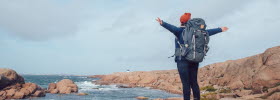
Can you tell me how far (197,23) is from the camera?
5.30 meters

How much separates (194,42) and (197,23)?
0.45m

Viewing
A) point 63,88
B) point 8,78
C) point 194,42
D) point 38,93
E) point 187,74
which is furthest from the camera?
point 63,88

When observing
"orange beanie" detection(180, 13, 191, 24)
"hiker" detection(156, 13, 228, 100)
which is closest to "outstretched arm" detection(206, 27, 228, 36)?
"hiker" detection(156, 13, 228, 100)

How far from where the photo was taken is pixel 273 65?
68.1ft

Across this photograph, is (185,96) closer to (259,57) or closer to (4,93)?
(259,57)

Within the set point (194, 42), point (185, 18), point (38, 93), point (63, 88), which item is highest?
point (185, 18)

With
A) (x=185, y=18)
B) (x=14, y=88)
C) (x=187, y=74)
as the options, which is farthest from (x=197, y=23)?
(x=14, y=88)

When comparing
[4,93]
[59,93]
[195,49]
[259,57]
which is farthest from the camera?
[59,93]

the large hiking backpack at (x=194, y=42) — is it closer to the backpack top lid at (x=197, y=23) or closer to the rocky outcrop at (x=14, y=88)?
the backpack top lid at (x=197, y=23)

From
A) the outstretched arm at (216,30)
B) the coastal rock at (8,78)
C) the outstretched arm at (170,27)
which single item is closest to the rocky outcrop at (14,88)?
the coastal rock at (8,78)

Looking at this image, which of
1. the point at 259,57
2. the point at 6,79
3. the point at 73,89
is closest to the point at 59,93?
the point at 73,89

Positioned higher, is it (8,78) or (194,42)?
(194,42)

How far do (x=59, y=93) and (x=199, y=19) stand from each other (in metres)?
40.2

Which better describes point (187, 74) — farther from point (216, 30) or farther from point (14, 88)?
point (14, 88)
